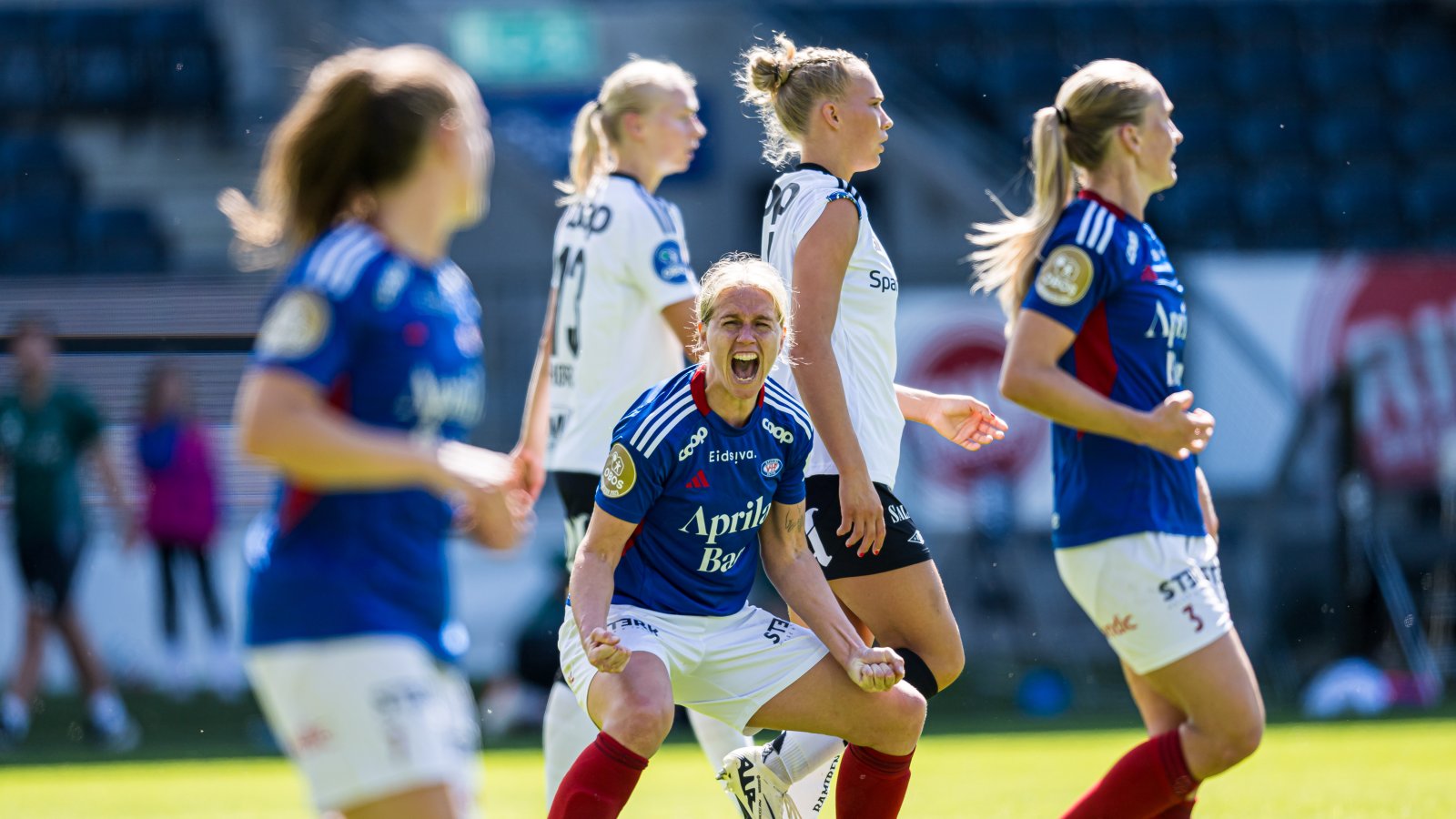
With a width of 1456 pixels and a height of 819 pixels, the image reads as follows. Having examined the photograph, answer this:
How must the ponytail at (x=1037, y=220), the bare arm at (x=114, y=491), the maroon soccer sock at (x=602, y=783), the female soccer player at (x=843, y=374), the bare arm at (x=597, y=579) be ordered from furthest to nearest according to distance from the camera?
the bare arm at (x=114, y=491), the ponytail at (x=1037, y=220), the female soccer player at (x=843, y=374), the maroon soccer sock at (x=602, y=783), the bare arm at (x=597, y=579)

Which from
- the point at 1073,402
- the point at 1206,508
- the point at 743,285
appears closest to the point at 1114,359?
the point at 1073,402

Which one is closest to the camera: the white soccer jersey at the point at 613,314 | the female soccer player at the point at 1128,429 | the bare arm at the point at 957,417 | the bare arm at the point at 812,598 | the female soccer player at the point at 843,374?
the bare arm at the point at 812,598

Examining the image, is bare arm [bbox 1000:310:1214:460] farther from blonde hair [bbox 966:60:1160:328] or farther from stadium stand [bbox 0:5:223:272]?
stadium stand [bbox 0:5:223:272]

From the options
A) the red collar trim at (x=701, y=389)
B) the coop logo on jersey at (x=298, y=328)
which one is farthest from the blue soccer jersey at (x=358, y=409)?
the red collar trim at (x=701, y=389)

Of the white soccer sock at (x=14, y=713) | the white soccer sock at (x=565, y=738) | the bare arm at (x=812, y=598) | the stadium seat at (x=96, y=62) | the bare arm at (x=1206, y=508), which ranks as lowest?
the white soccer sock at (x=14, y=713)

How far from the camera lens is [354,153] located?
3047mm

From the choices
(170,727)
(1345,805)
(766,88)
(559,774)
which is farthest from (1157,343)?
(170,727)

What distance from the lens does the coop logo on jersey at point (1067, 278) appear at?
4484 mm

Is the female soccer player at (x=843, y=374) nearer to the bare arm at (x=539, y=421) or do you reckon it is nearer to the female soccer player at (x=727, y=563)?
the female soccer player at (x=727, y=563)

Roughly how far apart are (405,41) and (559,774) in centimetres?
1305

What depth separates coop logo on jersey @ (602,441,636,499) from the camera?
13.6ft

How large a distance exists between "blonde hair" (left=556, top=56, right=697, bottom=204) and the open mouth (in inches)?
52.6

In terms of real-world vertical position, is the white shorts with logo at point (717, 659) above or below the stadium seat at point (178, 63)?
above

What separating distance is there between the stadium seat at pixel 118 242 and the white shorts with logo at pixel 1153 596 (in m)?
12.0
